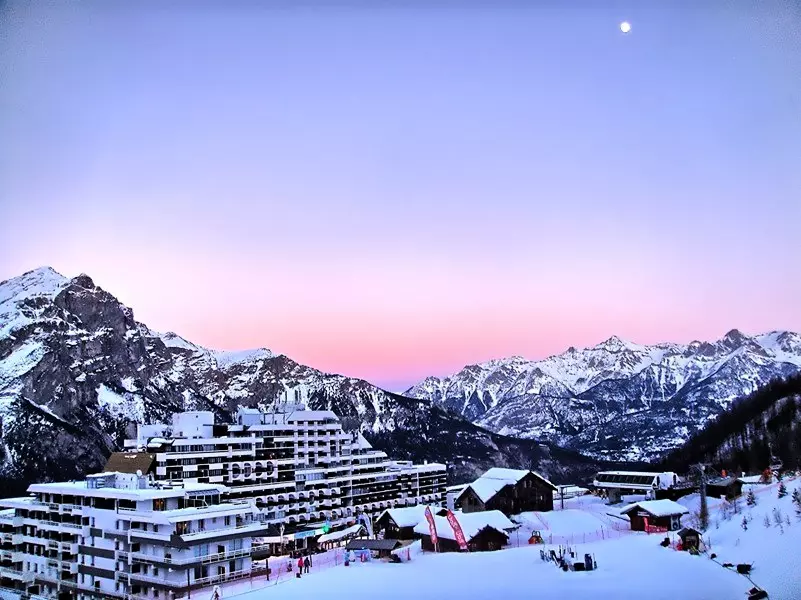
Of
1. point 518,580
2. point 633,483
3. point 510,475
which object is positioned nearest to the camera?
point 518,580

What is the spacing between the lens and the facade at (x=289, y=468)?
115ft

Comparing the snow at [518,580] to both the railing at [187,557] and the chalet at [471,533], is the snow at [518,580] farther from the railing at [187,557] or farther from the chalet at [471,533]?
the chalet at [471,533]

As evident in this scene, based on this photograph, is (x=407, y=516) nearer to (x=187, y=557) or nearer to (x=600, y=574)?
(x=187, y=557)

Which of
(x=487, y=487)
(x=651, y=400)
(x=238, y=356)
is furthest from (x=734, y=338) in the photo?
(x=487, y=487)

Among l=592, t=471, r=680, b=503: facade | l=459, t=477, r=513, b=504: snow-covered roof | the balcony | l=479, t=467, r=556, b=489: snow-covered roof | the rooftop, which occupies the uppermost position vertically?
the rooftop

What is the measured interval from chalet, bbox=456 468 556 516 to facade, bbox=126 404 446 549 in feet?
22.7

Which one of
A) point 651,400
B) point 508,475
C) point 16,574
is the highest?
point 651,400

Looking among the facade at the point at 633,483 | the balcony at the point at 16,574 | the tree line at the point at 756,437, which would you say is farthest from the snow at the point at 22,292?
the tree line at the point at 756,437

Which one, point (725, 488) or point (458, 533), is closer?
point (458, 533)

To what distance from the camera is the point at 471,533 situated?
22.4 metres

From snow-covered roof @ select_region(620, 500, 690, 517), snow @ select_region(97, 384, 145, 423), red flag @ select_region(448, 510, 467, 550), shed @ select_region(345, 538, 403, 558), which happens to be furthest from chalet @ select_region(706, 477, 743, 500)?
snow @ select_region(97, 384, 145, 423)

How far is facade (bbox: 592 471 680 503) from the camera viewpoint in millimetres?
33894

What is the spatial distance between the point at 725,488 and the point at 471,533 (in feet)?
42.0

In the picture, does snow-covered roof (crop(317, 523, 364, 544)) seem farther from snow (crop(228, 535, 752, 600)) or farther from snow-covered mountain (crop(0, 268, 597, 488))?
snow-covered mountain (crop(0, 268, 597, 488))
